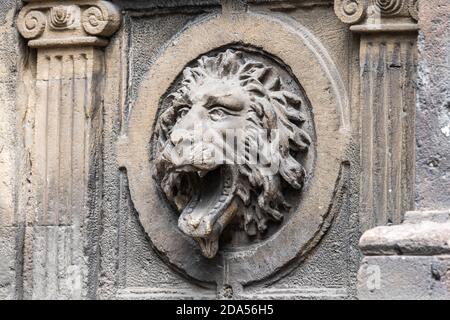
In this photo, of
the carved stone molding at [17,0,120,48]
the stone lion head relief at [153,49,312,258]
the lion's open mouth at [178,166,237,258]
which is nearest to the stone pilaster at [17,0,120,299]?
the carved stone molding at [17,0,120,48]

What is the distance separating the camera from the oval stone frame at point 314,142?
7438mm

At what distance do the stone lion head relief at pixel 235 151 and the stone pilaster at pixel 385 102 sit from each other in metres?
0.36

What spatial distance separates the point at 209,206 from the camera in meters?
7.52

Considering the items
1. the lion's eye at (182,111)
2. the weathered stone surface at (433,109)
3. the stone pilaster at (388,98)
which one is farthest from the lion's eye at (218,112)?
the weathered stone surface at (433,109)

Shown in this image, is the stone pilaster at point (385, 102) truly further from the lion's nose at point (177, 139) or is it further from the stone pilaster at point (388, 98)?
the lion's nose at point (177, 139)

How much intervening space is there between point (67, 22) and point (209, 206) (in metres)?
1.24

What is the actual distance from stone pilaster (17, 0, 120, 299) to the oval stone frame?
21cm

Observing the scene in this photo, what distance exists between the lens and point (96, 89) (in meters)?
7.98

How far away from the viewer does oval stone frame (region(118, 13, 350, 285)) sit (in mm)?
7438

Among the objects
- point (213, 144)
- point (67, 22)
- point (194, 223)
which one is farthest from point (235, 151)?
point (67, 22)

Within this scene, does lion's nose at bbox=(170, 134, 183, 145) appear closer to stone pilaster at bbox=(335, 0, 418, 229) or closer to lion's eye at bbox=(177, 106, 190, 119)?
lion's eye at bbox=(177, 106, 190, 119)

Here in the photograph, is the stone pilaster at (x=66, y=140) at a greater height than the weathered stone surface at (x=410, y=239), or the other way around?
the stone pilaster at (x=66, y=140)

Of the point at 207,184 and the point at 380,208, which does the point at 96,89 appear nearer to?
the point at 207,184
